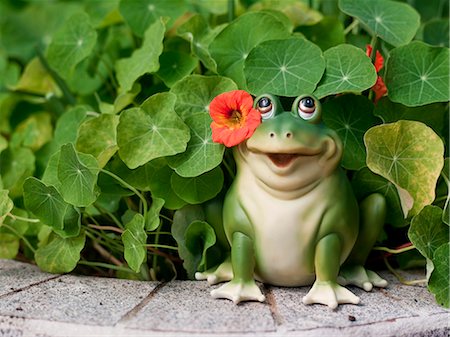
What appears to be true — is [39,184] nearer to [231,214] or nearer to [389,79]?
[231,214]

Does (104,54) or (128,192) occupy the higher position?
(104,54)

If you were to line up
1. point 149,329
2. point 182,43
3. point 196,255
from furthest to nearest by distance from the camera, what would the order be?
1. point 182,43
2. point 196,255
3. point 149,329

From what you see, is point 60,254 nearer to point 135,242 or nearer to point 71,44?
point 135,242

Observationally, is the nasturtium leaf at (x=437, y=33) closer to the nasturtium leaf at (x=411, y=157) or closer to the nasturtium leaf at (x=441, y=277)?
the nasturtium leaf at (x=411, y=157)

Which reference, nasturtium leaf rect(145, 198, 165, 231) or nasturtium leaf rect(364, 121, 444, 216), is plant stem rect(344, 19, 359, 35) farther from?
nasturtium leaf rect(145, 198, 165, 231)

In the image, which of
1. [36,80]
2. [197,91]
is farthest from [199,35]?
[36,80]

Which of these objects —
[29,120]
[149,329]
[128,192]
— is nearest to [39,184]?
[128,192]
